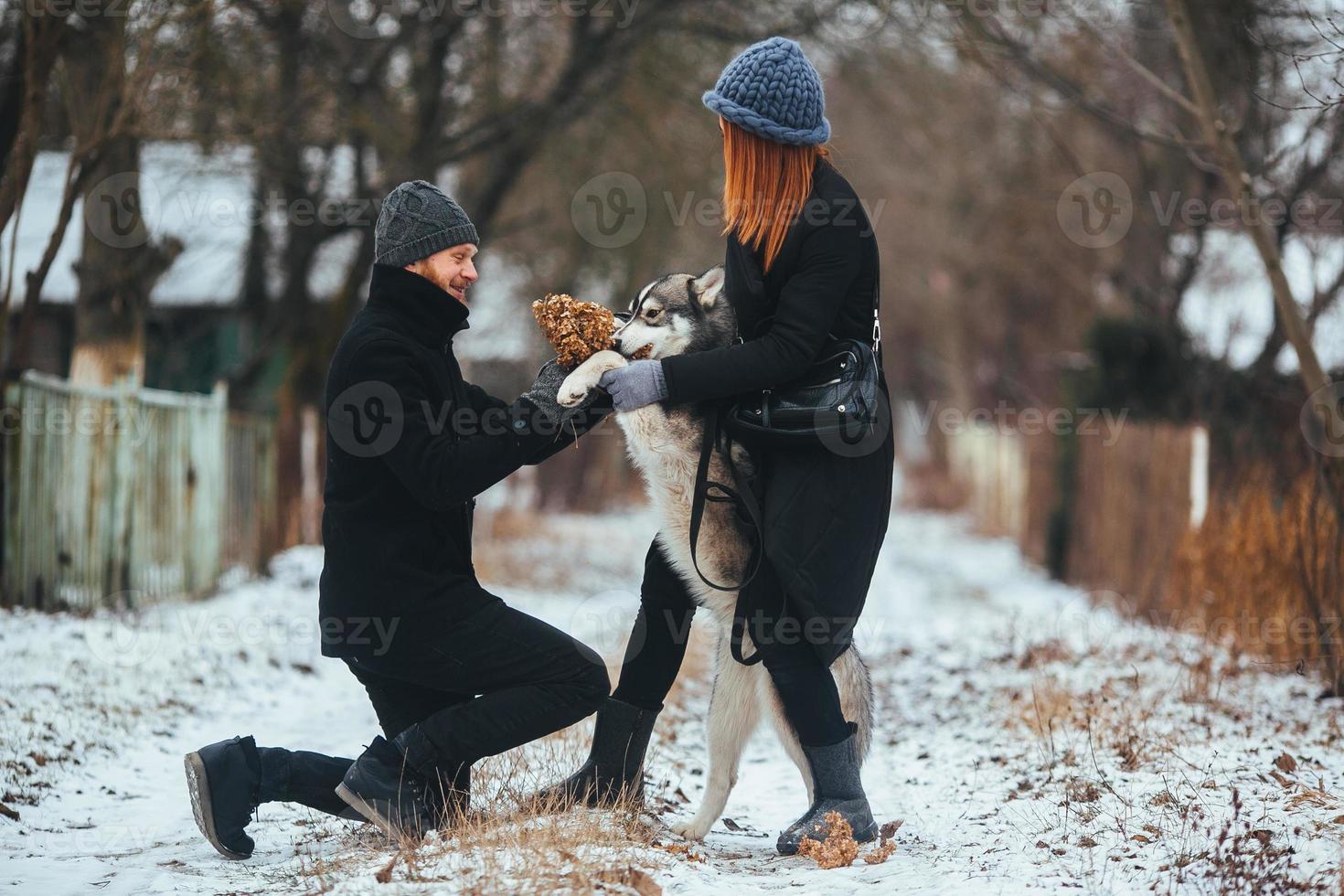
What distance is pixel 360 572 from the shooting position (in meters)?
3.73

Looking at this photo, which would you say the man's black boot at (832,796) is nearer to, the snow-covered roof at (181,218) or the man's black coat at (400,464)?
the man's black coat at (400,464)

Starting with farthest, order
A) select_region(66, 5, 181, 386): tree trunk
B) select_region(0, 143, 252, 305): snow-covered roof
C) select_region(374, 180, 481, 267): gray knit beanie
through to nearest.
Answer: select_region(0, 143, 252, 305): snow-covered roof
select_region(66, 5, 181, 386): tree trunk
select_region(374, 180, 481, 267): gray knit beanie

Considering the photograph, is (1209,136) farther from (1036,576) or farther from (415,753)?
(1036,576)

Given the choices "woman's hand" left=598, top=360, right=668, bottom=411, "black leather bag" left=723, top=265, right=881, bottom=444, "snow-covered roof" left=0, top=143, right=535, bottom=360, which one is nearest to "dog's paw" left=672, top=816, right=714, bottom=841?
"black leather bag" left=723, top=265, right=881, bottom=444

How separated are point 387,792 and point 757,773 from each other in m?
2.44

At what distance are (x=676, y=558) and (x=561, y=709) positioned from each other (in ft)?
2.06

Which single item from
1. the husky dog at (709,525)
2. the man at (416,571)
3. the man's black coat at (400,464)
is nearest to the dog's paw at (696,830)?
the husky dog at (709,525)

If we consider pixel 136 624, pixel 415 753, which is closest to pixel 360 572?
pixel 415 753

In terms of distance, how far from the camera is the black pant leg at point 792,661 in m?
3.95

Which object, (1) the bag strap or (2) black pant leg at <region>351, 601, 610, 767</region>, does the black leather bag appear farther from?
(2) black pant leg at <region>351, 601, 610, 767</region>

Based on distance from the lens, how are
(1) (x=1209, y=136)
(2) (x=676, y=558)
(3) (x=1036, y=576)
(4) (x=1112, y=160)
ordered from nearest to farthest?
(2) (x=676, y=558) → (1) (x=1209, y=136) → (3) (x=1036, y=576) → (4) (x=1112, y=160)

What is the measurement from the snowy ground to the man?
0.22 meters

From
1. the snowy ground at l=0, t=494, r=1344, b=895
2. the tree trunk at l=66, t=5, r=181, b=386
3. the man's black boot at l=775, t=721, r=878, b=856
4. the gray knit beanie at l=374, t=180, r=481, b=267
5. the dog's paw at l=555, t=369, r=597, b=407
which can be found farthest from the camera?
the tree trunk at l=66, t=5, r=181, b=386

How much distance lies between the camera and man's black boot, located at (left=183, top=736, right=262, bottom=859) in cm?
379
